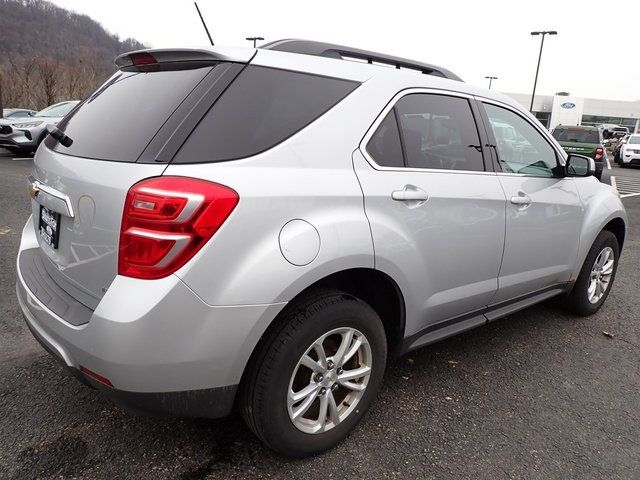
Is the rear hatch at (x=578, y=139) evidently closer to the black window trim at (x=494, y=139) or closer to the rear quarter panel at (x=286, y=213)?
the black window trim at (x=494, y=139)

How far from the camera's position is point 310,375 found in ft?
6.92

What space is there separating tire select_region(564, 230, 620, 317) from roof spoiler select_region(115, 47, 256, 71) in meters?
3.08

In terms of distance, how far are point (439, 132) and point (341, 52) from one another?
0.67m

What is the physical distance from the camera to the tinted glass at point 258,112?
1.79m

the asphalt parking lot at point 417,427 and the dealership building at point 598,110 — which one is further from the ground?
the asphalt parking lot at point 417,427

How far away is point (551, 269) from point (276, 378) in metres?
2.26

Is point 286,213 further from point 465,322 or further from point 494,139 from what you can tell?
point 494,139

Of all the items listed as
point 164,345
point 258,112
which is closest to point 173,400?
point 164,345

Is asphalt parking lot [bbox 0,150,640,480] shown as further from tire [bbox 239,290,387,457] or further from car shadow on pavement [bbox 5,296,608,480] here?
tire [bbox 239,290,387,457]

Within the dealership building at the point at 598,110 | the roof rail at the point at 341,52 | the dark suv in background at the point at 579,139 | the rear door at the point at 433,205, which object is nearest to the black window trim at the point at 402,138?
the rear door at the point at 433,205

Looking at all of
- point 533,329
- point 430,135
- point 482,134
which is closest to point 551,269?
point 533,329

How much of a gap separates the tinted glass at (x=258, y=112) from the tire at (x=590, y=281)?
2665 mm

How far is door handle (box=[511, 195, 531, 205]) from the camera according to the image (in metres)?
2.83

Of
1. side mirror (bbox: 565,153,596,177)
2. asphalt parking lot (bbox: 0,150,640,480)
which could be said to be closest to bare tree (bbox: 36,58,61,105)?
asphalt parking lot (bbox: 0,150,640,480)
